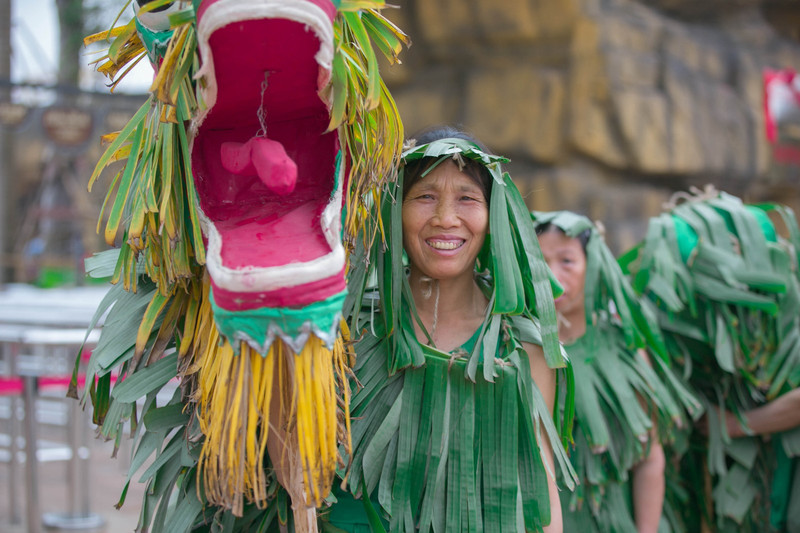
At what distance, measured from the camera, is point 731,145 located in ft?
23.1

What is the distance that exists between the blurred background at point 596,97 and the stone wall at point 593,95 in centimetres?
1

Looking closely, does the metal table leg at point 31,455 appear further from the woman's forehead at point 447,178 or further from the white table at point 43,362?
the woman's forehead at point 447,178

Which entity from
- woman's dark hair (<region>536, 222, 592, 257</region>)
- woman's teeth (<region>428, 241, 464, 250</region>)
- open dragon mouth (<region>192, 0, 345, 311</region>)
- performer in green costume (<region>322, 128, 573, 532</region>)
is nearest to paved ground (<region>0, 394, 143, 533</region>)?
woman's dark hair (<region>536, 222, 592, 257</region>)

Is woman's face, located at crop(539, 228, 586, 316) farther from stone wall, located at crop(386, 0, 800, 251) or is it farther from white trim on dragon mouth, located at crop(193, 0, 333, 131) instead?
Result: stone wall, located at crop(386, 0, 800, 251)

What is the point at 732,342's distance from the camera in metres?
2.35

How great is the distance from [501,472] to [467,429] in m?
0.09

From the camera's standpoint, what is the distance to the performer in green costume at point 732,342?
2340mm

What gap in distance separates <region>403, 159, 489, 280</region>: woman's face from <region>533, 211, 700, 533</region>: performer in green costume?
71 centimetres

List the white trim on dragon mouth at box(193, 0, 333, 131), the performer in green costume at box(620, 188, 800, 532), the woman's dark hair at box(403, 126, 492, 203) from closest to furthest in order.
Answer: the white trim on dragon mouth at box(193, 0, 333, 131) < the woman's dark hair at box(403, 126, 492, 203) < the performer in green costume at box(620, 188, 800, 532)

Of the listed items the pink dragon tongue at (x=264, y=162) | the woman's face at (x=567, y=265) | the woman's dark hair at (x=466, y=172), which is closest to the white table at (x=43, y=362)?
the woman's dark hair at (x=466, y=172)

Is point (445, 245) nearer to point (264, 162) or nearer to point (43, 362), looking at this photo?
point (264, 162)

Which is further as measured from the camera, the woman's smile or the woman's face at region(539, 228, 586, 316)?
the woman's face at region(539, 228, 586, 316)

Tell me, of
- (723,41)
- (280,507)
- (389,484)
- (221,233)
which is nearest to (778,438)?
(389,484)

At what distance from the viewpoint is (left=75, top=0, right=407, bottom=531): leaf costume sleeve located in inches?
36.4
